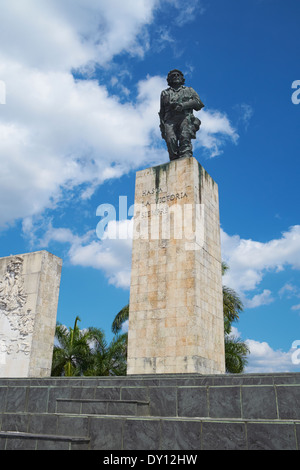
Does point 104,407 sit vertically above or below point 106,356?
below

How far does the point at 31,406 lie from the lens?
23.3ft

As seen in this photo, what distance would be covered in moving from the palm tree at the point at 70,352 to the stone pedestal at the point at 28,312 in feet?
31.3

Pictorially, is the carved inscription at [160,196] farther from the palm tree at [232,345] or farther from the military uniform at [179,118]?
the palm tree at [232,345]

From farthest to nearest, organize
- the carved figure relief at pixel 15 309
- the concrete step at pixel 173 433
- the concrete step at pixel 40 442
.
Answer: the carved figure relief at pixel 15 309, the concrete step at pixel 40 442, the concrete step at pixel 173 433

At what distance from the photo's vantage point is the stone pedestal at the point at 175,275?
32.8ft

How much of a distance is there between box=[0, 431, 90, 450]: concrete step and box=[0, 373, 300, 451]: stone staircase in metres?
0.01

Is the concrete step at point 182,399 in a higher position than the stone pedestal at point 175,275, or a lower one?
lower

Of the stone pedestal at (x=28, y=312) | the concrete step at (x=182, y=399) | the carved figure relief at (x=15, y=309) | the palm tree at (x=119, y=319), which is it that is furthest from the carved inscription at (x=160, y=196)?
the palm tree at (x=119, y=319)

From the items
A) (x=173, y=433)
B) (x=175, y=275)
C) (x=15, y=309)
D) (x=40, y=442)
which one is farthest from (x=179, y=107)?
(x=40, y=442)

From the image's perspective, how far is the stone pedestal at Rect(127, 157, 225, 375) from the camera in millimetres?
10008

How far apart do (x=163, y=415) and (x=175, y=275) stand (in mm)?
4879

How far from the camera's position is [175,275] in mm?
10547

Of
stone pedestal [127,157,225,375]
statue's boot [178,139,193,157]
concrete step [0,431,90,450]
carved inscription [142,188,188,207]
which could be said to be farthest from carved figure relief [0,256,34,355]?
concrete step [0,431,90,450]

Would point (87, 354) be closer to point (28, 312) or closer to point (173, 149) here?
point (28, 312)
